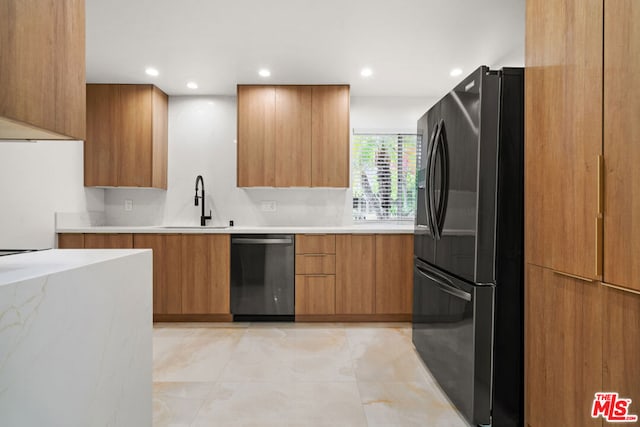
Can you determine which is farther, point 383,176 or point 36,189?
point 383,176

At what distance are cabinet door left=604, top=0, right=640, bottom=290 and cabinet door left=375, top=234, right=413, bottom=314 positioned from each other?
2423mm

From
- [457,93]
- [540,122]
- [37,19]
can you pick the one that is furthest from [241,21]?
[540,122]

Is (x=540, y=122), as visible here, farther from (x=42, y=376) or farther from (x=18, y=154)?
(x=18, y=154)

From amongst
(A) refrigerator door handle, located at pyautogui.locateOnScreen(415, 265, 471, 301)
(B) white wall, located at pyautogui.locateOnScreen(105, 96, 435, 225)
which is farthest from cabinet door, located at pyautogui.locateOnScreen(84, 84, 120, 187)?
(A) refrigerator door handle, located at pyautogui.locateOnScreen(415, 265, 471, 301)

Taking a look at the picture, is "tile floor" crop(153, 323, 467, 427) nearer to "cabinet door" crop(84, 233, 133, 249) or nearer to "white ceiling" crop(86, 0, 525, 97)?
"cabinet door" crop(84, 233, 133, 249)

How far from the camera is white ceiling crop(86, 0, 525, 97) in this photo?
2414 mm

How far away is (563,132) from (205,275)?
317 centimetres

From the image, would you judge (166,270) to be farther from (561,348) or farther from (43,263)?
(561,348)

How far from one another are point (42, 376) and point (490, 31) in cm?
323

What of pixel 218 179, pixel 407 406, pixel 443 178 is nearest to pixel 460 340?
pixel 407 406

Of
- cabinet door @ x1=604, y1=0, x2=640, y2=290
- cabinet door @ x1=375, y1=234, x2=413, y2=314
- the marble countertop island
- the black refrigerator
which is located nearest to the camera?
the marble countertop island

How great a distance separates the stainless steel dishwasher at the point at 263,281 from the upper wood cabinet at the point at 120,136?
138 cm

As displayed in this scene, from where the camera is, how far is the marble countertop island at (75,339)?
83cm

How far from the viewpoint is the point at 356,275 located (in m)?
3.59
